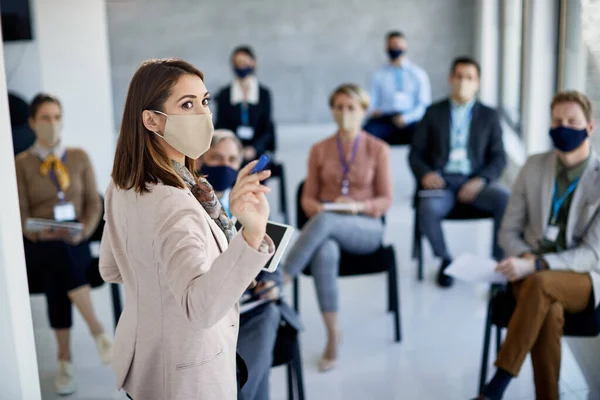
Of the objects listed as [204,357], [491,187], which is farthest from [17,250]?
[491,187]

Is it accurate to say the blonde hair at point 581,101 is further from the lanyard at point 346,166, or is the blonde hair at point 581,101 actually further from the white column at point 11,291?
the white column at point 11,291

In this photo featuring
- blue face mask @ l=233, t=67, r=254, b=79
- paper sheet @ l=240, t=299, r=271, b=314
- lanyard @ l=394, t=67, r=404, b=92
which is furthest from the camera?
lanyard @ l=394, t=67, r=404, b=92

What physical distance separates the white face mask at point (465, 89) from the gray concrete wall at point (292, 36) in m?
5.68

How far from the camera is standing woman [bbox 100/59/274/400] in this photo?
1.64m

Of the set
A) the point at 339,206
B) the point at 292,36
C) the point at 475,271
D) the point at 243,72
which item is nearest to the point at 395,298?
the point at 339,206

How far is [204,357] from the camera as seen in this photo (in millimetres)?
1810

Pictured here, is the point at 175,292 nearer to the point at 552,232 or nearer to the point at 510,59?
the point at 552,232

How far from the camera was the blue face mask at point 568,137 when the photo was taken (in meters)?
3.33

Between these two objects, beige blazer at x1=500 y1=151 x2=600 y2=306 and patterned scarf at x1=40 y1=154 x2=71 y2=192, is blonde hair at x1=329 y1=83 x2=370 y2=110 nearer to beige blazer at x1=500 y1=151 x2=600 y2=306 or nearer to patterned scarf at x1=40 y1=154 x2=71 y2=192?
beige blazer at x1=500 y1=151 x2=600 y2=306

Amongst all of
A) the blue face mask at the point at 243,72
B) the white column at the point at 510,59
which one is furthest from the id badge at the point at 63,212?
the white column at the point at 510,59

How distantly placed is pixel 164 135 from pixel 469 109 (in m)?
3.69

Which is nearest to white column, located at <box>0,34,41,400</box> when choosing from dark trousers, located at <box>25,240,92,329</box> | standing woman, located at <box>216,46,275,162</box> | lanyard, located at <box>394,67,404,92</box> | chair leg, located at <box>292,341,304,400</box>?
chair leg, located at <box>292,341,304,400</box>

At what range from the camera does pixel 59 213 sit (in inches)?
162

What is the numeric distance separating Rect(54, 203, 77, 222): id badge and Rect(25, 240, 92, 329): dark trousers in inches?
9.6
